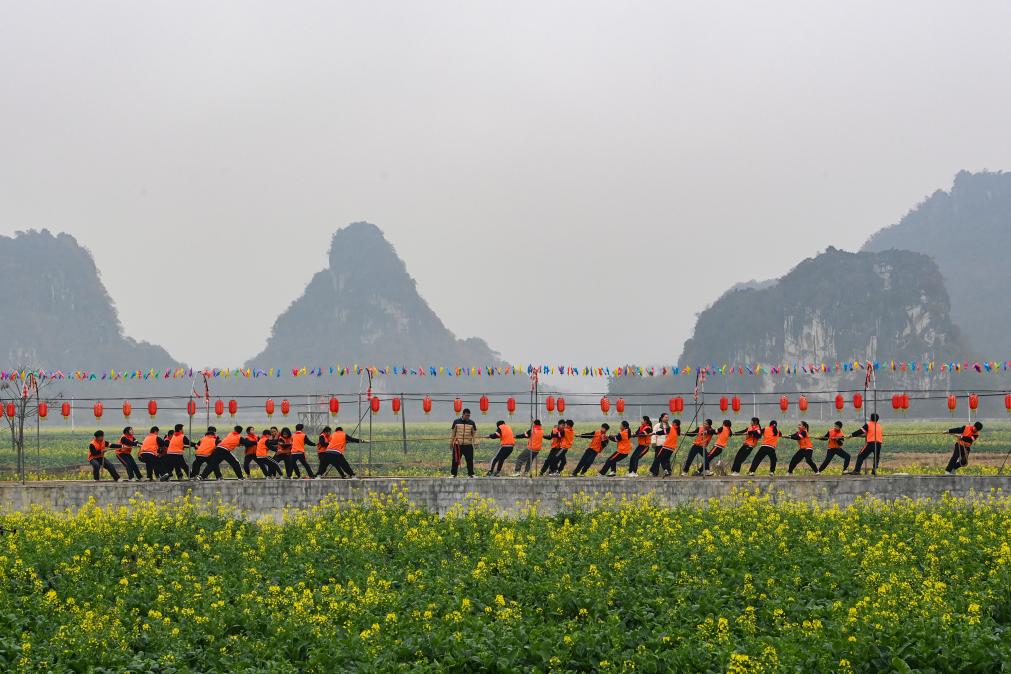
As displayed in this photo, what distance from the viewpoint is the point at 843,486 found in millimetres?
21000

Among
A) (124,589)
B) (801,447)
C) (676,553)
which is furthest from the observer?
(801,447)

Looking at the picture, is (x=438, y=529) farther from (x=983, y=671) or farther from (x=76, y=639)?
(x=983, y=671)

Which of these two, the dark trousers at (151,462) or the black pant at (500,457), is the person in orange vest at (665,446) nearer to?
the black pant at (500,457)

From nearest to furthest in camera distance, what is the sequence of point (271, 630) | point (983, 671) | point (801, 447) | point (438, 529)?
point (983, 671)
point (271, 630)
point (438, 529)
point (801, 447)

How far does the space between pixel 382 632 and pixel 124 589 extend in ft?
15.3

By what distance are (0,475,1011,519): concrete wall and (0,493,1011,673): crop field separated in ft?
4.47

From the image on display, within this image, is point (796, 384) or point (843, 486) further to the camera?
point (796, 384)

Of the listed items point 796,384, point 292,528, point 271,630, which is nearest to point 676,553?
point 271,630

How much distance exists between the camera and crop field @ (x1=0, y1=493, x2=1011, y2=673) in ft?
35.6

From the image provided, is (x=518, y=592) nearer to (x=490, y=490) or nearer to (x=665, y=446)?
(x=490, y=490)

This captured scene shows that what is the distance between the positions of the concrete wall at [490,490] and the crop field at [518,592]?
1.36 m

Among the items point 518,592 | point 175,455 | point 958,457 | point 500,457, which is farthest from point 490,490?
point 958,457

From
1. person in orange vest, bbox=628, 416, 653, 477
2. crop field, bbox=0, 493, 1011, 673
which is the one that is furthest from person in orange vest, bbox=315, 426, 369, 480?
person in orange vest, bbox=628, 416, 653, 477

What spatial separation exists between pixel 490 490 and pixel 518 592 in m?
8.13
